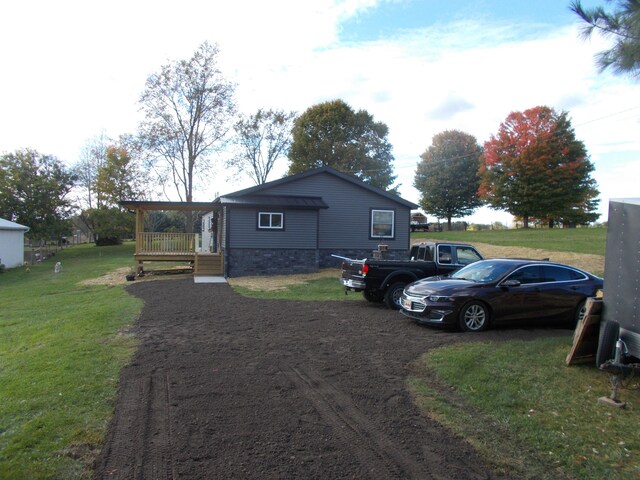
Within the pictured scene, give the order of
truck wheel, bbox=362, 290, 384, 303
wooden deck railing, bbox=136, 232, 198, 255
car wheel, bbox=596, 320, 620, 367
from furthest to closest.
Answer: wooden deck railing, bbox=136, 232, 198, 255, truck wheel, bbox=362, 290, 384, 303, car wheel, bbox=596, 320, 620, 367

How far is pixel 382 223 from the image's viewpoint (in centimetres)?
2350

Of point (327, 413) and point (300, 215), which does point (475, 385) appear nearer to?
point (327, 413)

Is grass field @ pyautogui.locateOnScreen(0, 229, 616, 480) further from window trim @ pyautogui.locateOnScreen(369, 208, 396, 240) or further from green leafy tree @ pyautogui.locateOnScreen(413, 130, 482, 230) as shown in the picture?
green leafy tree @ pyautogui.locateOnScreen(413, 130, 482, 230)

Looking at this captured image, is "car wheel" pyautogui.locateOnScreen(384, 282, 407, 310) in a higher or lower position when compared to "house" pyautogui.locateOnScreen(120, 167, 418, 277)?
lower

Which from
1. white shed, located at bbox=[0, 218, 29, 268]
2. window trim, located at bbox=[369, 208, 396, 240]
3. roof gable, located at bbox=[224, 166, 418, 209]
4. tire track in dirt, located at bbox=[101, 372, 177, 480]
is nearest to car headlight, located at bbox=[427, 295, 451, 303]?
tire track in dirt, located at bbox=[101, 372, 177, 480]

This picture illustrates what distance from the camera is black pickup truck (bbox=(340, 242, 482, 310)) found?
1186 cm

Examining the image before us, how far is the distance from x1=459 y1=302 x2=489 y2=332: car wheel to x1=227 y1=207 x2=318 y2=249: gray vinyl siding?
501 inches

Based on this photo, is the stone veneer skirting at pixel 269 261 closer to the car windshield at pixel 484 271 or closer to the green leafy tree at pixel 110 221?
the car windshield at pixel 484 271

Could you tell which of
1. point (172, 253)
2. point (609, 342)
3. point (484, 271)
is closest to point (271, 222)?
point (172, 253)

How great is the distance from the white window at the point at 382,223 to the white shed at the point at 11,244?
2225 centimetres

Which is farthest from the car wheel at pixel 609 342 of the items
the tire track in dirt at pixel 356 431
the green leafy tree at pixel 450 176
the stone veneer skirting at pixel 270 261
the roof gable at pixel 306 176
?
the green leafy tree at pixel 450 176

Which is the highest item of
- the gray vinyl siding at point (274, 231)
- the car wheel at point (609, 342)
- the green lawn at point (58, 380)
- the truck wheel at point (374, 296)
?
the gray vinyl siding at point (274, 231)

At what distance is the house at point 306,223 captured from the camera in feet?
67.1

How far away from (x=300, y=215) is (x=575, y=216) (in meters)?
33.3
